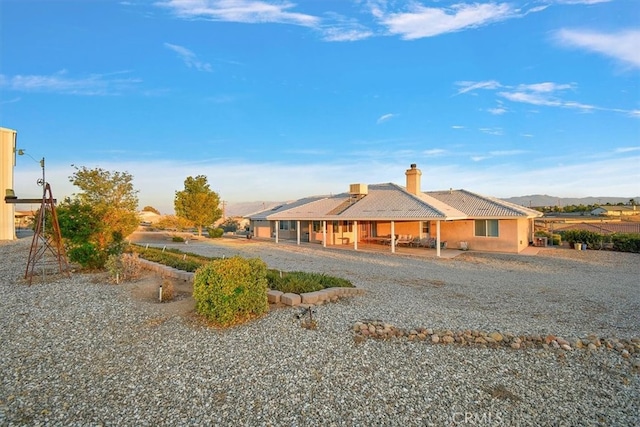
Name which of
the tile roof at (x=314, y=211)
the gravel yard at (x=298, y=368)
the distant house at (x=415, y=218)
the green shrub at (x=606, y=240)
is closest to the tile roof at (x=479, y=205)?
the distant house at (x=415, y=218)

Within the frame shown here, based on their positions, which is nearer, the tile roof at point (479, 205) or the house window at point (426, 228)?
the tile roof at point (479, 205)

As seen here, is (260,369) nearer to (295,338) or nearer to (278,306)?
(295,338)

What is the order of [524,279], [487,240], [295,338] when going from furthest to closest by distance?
1. [487,240]
2. [524,279]
3. [295,338]

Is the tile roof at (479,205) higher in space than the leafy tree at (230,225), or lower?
higher

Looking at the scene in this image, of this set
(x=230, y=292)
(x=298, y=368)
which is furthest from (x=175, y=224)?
(x=298, y=368)

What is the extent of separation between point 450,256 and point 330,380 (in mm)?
15066

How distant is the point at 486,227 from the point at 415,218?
214 inches

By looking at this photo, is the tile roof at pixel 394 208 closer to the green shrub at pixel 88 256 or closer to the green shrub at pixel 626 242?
the green shrub at pixel 626 242

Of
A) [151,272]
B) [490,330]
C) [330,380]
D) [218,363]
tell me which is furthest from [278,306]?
[151,272]

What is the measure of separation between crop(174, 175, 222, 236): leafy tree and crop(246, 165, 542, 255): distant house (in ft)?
29.2

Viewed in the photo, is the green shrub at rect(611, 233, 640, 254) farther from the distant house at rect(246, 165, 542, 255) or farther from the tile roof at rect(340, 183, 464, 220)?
the tile roof at rect(340, 183, 464, 220)

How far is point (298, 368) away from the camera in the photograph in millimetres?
4613

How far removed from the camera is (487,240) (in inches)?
813

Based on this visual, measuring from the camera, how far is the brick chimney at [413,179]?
23.3m
